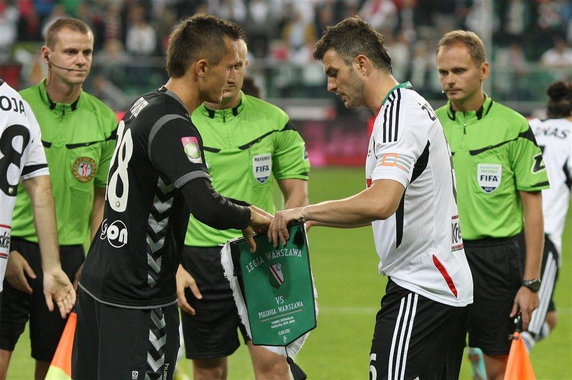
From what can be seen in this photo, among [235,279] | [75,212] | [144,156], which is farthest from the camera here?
[75,212]

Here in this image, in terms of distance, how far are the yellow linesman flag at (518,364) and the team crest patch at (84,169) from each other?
273 centimetres

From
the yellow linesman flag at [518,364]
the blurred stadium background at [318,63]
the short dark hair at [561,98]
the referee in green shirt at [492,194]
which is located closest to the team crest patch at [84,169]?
the referee in green shirt at [492,194]

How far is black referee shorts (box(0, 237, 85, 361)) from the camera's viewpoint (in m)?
6.46

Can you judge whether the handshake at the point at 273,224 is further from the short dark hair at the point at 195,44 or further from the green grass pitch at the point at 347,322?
the green grass pitch at the point at 347,322

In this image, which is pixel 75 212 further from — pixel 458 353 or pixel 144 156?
pixel 458 353

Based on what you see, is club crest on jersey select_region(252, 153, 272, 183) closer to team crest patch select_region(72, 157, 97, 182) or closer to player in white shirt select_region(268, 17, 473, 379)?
team crest patch select_region(72, 157, 97, 182)

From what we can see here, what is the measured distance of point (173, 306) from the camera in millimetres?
4969

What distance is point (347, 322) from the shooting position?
10.9m

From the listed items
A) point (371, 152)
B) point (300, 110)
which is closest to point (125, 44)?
point (300, 110)

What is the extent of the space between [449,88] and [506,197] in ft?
2.51

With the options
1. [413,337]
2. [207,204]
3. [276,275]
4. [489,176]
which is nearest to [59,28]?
[276,275]

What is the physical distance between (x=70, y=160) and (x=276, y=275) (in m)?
1.81

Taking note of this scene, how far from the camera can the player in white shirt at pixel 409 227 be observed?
4.93 meters

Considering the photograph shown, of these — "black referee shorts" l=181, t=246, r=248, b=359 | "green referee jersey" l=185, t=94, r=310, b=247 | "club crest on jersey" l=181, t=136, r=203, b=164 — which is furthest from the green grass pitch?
"club crest on jersey" l=181, t=136, r=203, b=164
